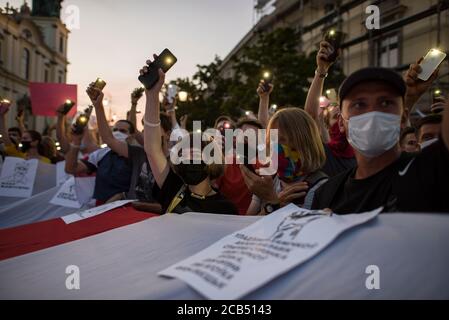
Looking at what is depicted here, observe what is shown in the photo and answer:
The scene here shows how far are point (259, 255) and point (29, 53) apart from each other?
6165cm

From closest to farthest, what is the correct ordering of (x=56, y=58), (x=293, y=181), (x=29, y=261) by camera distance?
(x=29, y=261) → (x=293, y=181) → (x=56, y=58)

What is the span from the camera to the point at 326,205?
219 centimetres

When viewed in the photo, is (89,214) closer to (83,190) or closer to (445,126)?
(83,190)

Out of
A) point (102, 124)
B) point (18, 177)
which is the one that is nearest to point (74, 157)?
point (102, 124)

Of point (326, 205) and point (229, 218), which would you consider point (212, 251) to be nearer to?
point (229, 218)

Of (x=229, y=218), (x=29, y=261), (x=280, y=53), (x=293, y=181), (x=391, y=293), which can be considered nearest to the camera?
(x=391, y=293)

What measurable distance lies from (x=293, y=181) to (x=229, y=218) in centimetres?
84

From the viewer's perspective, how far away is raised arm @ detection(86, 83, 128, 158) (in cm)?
421

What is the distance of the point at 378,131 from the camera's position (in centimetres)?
199

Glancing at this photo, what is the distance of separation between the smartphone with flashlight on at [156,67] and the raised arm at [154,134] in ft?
0.12

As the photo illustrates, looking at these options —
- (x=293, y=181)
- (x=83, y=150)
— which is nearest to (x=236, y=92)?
(x=83, y=150)

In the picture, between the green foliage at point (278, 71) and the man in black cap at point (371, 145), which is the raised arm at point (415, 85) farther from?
the green foliage at point (278, 71)

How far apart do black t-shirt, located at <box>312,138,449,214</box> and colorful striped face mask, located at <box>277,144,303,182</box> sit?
1.95 feet
